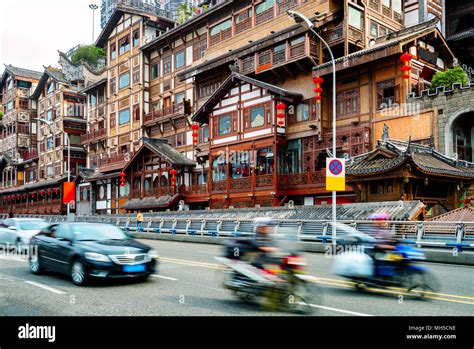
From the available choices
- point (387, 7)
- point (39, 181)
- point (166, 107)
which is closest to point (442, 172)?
point (387, 7)

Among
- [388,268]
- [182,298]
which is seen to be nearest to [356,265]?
[388,268]

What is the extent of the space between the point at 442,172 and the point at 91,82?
50603 millimetres

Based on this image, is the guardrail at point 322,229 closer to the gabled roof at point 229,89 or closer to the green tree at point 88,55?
the gabled roof at point 229,89

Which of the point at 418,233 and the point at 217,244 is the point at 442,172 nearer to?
the point at 418,233

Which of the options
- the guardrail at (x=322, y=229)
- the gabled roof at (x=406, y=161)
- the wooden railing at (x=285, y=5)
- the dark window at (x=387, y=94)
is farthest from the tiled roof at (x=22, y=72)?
the gabled roof at (x=406, y=161)

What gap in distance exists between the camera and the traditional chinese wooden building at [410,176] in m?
23.0

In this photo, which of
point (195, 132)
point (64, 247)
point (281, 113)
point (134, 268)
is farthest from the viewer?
point (195, 132)

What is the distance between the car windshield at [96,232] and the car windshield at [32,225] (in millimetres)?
8704

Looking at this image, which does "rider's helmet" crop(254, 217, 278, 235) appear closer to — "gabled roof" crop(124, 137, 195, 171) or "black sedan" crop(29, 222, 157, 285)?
"black sedan" crop(29, 222, 157, 285)

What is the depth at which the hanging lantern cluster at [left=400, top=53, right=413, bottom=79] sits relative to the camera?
27.0 m

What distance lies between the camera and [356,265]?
10008 millimetres

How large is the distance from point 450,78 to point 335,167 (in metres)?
13.1

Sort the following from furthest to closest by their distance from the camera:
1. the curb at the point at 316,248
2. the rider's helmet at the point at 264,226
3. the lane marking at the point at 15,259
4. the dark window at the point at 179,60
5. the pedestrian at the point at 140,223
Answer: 1. the dark window at the point at 179,60
2. the pedestrian at the point at 140,223
3. the curb at the point at 316,248
4. the lane marking at the point at 15,259
5. the rider's helmet at the point at 264,226

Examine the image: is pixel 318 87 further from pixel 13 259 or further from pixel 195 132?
pixel 13 259
